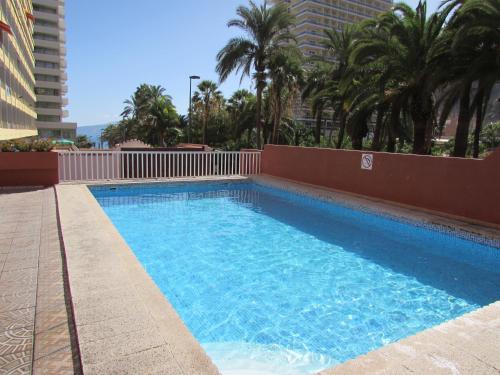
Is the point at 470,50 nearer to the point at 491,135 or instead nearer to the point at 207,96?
the point at 207,96

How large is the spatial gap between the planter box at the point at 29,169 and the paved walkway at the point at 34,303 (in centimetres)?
401

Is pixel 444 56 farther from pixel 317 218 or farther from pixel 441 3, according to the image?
pixel 317 218

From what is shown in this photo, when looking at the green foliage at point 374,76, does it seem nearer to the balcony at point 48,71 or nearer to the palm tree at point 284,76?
the palm tree at point 284,76

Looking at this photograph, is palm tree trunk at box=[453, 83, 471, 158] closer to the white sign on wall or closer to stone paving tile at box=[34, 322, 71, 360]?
the white sign on wall

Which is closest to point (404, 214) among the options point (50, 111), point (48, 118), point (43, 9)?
point (50, 111)

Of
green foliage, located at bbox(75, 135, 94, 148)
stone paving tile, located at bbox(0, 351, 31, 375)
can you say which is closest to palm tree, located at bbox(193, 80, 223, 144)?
green foliage, located at bbox(75, 135, 94, 148)

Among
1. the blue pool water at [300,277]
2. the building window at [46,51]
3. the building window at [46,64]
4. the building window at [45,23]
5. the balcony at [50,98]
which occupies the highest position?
the building window at [45,23]

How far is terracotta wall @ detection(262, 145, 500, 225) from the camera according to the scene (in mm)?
7148

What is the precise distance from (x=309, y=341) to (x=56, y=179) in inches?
342

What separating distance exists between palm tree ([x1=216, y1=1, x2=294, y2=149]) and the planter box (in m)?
10.4

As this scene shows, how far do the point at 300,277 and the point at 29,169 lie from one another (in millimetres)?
7847

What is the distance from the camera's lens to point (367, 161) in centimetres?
962

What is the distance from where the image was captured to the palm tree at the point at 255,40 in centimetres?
1723

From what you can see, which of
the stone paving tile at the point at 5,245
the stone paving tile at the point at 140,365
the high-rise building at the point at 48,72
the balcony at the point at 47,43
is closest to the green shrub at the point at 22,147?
the stone paving tile at the point at 5,245
